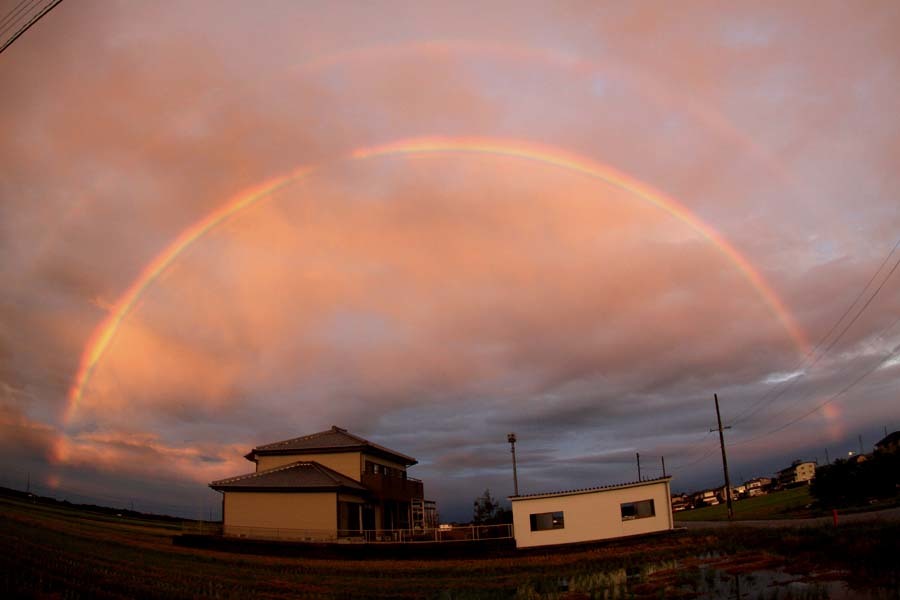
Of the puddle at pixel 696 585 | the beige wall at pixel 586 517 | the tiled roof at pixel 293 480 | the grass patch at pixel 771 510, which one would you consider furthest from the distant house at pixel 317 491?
the grass patch at pixel 771 510

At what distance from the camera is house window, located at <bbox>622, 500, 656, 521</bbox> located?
126 ft

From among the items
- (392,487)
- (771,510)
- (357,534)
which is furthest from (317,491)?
(771,510)

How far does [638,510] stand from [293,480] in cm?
2157

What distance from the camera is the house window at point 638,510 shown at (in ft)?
126

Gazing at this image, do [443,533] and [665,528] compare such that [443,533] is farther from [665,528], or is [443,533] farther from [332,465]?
[665,528]

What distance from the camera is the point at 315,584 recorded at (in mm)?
23828

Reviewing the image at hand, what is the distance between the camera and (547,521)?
37375mm

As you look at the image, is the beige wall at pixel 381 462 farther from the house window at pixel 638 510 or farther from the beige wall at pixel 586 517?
the house window at pixel 638 510

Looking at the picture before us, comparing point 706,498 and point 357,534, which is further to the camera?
point 706,498

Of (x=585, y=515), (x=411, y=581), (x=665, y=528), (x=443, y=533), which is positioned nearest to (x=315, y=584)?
(x=411, y=581)

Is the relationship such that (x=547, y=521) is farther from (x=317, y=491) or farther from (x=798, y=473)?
(x=798, y=473)

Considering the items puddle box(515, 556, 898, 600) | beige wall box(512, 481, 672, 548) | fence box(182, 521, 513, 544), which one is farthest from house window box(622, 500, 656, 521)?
puddle box(515, 556, 898, 600)

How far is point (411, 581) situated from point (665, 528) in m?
20.1

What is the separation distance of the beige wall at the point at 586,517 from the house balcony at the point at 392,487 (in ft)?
38.6
